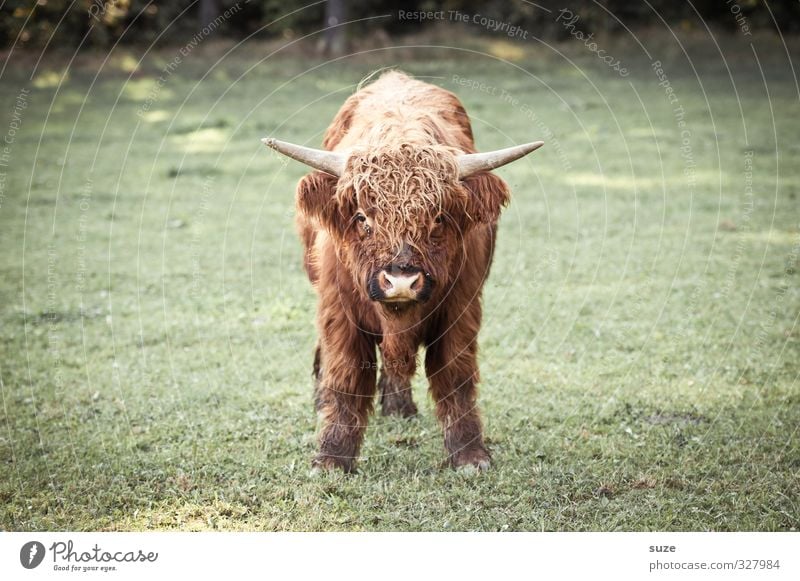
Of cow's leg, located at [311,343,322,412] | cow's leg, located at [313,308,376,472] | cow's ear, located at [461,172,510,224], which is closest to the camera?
cow's ear, located at [461,172,510,224]

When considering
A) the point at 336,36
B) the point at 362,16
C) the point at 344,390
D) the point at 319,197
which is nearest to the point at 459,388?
the point at 344,390

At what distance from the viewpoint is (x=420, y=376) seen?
6.62m

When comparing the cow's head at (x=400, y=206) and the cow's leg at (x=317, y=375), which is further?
the cow's leg at (x=317, y=375)

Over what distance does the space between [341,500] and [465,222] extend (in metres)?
1.60

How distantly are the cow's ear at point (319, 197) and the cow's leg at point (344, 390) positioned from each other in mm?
583

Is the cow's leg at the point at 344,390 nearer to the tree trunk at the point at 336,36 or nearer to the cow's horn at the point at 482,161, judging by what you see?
the cow's horn at the point at 482,161

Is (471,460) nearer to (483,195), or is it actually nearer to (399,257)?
(399,257)

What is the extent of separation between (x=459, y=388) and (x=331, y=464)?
2.75 ft

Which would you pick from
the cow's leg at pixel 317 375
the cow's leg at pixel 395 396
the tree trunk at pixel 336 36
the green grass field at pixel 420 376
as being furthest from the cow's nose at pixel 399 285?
the tree trunk at pixel 336 36

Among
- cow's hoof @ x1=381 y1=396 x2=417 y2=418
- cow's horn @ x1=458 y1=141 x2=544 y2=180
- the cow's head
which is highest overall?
cow's horn @ x1=458 y1=141 x2=544 y2=180

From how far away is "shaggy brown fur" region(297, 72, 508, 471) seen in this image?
14.5ft

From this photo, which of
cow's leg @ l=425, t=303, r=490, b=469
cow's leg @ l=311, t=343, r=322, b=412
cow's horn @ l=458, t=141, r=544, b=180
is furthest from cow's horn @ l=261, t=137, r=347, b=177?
cow's leg @ l=311, t=343, r=322, b=412

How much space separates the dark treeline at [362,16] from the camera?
20.8 meters

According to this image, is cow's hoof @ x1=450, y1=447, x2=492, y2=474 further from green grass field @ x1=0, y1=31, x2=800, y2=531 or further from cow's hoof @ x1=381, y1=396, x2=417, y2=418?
cow's hoof @ x1=381, y1=396, x2=417, y2=418
